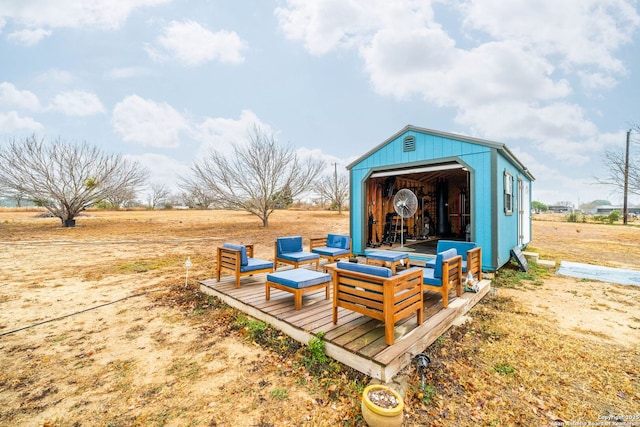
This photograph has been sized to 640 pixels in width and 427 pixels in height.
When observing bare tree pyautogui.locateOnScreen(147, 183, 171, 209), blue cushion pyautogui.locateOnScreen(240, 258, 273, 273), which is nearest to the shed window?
blue cushion pyautogui.locateOnScreen(240, 258, 273, 273)

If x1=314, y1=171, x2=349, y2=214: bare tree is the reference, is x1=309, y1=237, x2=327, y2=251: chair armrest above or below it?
below

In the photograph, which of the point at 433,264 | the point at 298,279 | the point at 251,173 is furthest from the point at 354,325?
the point at 251,173

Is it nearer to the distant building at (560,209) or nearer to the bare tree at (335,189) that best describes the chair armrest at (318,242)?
the bare tree at (335,189)

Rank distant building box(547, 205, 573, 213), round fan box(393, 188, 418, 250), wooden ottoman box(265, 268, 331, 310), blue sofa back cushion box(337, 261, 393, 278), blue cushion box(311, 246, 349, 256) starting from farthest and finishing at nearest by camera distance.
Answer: distant building box(547, 205, 573, 213) → round fan box(393, 188, 418, 250) → blue cushion box(311, 246, 349, 256) → wooden ottoman box(265, 268, 331, 310) → blue sofa back cushion box(337, 261, 393, 278)

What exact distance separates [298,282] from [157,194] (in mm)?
51485

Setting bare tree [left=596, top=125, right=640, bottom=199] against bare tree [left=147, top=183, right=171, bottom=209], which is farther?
bare tree [left=147, top=183, right=171, bottom=209]

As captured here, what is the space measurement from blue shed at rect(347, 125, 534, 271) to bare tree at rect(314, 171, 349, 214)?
20.7 metres

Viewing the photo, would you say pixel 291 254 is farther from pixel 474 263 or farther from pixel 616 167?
pixel 616 167

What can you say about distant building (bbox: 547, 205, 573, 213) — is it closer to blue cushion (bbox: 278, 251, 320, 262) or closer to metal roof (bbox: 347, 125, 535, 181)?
metal roof (bbox: 347, 125, 535, 181)

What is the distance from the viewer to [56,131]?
59.3ft

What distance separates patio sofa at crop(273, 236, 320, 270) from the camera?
6.29 metres

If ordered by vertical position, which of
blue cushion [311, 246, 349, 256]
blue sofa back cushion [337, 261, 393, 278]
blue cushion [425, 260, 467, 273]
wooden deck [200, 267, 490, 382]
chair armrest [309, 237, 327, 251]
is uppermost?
blue sofa back cushion [337, 261, 393, 278]

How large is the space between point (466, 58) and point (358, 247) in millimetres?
8956

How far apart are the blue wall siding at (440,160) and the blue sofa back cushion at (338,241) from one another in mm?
1319
